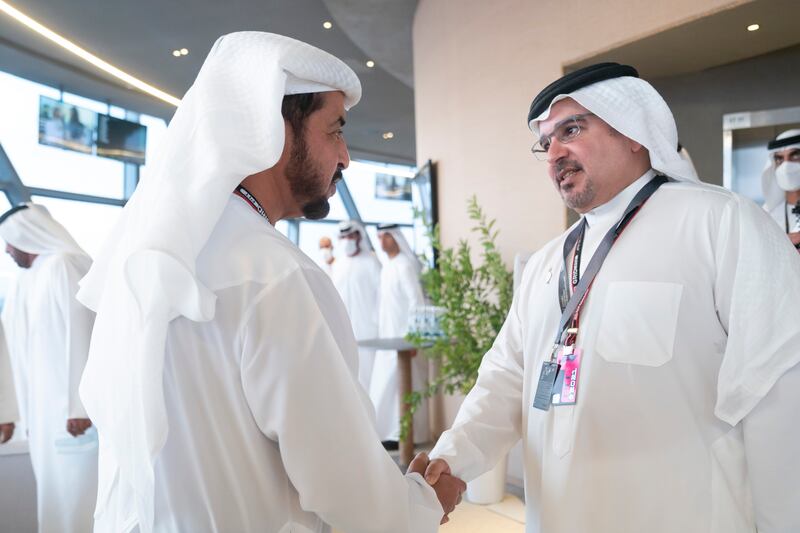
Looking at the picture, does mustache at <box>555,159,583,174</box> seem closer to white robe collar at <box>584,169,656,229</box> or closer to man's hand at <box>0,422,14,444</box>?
white robe collar at <box>584,169,656,229</box>

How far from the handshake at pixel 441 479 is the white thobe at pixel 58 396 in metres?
2.60

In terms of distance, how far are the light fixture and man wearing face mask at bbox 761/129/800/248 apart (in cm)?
564

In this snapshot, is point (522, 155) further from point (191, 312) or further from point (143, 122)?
point (143, 122)

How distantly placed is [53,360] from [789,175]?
4.14m

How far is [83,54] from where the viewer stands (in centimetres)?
767

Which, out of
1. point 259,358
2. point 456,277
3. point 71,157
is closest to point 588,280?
point 259,358

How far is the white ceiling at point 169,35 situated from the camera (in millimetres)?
6602

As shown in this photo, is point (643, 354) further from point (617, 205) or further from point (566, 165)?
point (566, 165)

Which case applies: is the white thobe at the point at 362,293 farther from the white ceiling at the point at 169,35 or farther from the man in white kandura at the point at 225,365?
the man in white kandura at the point at 225,365

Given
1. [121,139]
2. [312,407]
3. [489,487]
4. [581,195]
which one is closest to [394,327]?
[489,487]

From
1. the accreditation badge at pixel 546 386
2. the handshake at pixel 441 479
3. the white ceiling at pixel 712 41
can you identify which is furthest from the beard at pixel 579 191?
the white ceiling at pixel 712 41

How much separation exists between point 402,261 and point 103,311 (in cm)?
510

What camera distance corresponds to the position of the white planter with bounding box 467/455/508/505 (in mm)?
4148

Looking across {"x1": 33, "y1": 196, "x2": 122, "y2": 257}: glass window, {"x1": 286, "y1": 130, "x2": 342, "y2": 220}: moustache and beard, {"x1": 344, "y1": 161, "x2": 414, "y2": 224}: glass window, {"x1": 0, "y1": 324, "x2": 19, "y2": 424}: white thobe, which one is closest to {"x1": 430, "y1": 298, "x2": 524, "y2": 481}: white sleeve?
{"x1": 286, "y1": 130, "x2": 342, "y2": 220}: moustache and beard
